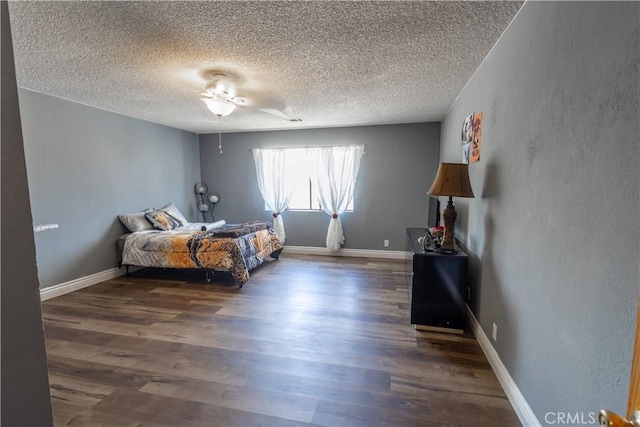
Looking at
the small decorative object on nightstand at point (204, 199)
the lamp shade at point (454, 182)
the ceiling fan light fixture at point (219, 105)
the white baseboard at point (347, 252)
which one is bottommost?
the white baseboard at point (347, 252)

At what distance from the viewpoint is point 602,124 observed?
1.00 m

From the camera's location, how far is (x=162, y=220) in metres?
4.32

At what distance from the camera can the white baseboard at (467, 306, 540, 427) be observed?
145cm

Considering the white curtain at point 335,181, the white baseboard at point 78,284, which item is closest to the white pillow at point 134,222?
the white baseboard at point 78,284

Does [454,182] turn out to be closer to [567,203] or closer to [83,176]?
[567,203]

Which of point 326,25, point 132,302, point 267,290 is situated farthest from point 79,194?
point 326,25

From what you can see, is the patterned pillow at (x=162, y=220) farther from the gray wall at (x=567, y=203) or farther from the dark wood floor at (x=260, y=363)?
the gray wall at (x=567, y=203)

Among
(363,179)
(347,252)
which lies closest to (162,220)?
(347,252)

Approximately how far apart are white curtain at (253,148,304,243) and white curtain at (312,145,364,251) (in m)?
0.45

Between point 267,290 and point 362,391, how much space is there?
1972 mm

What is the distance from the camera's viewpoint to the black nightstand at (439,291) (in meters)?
2.36

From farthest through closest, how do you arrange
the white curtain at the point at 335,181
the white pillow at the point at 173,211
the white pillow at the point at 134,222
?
the white curtain at the point at 335,181
the white pillow at the point at 173,211
the white pillow at the point at 134,222

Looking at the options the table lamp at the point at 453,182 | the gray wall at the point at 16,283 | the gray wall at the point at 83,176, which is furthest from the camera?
the gray wall at the point at 83,176

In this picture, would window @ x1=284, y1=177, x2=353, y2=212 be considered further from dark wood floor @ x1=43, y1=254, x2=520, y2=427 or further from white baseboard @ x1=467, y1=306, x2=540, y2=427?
white baseboard @ x1=467, y1=306, x2=540, y2=427
